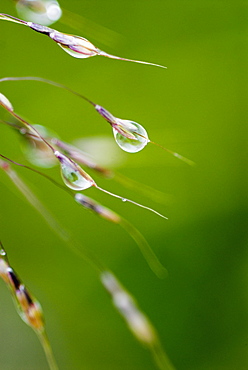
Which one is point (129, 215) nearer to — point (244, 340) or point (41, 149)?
point (244, 340)

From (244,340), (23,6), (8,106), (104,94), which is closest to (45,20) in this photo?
(23,6)

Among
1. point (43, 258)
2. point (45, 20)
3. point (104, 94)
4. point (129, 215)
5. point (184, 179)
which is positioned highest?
point (45, 20)

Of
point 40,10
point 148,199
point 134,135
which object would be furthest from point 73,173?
point 148,199

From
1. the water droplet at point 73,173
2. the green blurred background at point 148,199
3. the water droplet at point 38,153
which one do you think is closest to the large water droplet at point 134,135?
the water droplet at point 73,173

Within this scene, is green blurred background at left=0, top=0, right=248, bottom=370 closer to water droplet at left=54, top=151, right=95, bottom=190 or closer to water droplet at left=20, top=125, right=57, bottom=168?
water droplet at left=20, top=125, right=57, bottom=168

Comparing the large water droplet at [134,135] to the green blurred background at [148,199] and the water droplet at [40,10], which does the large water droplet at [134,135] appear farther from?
the green blurred background at [148,199]

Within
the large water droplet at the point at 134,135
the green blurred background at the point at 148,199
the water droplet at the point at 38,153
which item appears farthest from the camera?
the green blurred background at the point at 148,199
